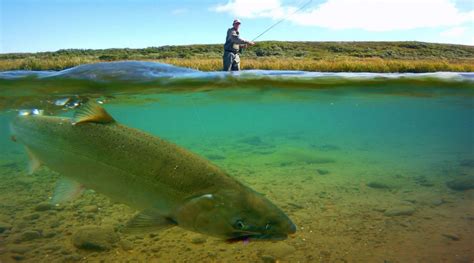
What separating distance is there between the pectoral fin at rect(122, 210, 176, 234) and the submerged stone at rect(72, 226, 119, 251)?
13.7ft

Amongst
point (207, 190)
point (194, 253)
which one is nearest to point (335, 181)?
point (194, 253)

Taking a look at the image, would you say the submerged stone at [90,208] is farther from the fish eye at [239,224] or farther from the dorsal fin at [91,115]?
the fish eye at [239,224]

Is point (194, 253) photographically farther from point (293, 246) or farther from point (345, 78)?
point (345, 78)

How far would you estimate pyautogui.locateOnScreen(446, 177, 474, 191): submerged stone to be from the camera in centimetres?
1222

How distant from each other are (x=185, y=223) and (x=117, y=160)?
1.96ft

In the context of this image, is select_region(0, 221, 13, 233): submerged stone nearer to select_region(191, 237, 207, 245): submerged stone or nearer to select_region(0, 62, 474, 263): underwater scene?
Result: select_region(0, 62, 474, 263): underwater scene

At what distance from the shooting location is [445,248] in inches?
281

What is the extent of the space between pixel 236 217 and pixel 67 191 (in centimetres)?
122

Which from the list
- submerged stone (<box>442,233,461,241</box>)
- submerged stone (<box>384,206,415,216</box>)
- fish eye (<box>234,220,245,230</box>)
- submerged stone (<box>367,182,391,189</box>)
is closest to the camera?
fish eye (<box>234,220,245,230</box>)

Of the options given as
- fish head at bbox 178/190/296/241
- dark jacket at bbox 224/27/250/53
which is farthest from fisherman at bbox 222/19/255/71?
fish head at bbox 178/190/296/241

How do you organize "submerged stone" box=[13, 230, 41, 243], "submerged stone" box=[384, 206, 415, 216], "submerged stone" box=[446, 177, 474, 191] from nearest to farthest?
"submerged stone" box=[13, 230, 41, 243]
"submerged stone" box=[384, 206, 415, 216]
"submerged stone" box=[446, 177, 474, 191]

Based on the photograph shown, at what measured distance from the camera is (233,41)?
14.6 m

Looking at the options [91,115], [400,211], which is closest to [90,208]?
[91,115]

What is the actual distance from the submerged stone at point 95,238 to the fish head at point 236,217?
4253 mm
